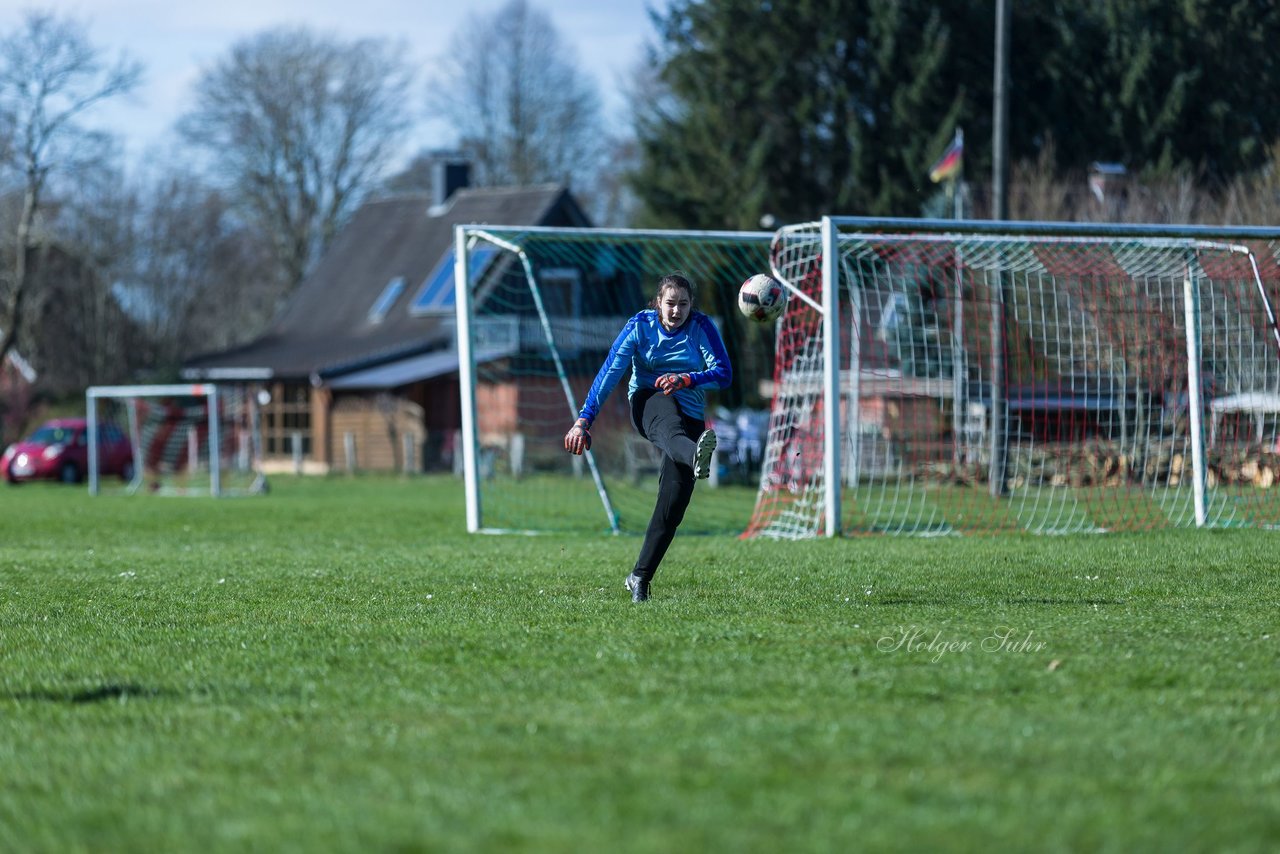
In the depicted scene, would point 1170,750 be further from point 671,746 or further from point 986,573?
point 986,573

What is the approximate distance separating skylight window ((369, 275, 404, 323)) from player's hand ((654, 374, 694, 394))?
3652 cm

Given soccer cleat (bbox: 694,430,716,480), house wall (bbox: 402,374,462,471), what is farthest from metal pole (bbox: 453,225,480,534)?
house wall (bbox: 402,374,462,471)

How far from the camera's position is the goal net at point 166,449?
3102 centimetres

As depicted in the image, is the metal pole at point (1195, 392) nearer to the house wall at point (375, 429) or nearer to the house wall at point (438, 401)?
the house wall at point (375, 429)

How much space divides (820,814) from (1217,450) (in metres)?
18.4

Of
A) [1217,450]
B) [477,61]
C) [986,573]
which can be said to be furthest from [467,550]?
[477,61]

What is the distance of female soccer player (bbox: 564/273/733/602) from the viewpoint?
902cm

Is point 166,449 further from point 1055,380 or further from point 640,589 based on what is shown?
point 640,589

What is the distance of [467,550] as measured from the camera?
13.6m

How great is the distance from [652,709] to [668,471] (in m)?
3.47

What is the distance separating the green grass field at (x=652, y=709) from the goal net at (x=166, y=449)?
20634 mm

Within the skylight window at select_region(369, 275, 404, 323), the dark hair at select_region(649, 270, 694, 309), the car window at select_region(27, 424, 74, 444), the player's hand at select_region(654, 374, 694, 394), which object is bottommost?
the car window at select_region(27, 424, 74, 444)

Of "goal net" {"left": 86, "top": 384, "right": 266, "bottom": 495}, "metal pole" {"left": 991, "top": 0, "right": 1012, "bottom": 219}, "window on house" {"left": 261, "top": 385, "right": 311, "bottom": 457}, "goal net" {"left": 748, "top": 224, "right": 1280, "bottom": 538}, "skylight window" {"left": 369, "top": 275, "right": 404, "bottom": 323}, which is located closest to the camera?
"goal net" {"left": 748, "top": 224, "right": 1280, "bottom": 538}

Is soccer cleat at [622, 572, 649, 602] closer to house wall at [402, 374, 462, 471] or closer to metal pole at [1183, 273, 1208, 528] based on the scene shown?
metal pole at [1183, 273, 1208, 528]
